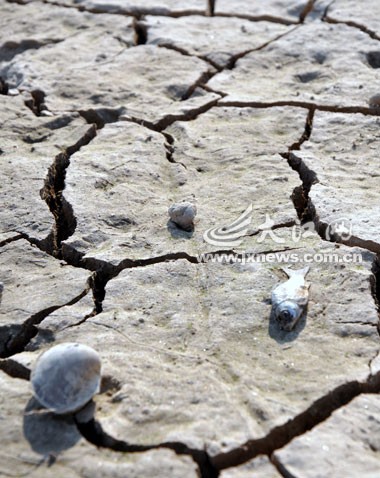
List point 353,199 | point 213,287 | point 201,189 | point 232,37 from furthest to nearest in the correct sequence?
point 232,37 < point 201,189 < point 353,199 < point 213,287

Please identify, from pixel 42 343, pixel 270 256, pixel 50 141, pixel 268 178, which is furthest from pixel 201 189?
pixel 42 343

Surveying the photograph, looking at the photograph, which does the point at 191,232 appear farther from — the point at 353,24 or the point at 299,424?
the point at 353,24

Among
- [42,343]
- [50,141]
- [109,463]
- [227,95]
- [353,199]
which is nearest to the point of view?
[109,463]

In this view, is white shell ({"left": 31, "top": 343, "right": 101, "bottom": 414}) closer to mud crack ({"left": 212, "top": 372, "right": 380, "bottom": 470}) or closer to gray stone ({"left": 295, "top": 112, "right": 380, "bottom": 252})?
mud crack ({"left": 212, "top": 372, "right": 380, "bottom": 470})

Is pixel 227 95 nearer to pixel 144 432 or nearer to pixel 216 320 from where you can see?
pixel 216 320

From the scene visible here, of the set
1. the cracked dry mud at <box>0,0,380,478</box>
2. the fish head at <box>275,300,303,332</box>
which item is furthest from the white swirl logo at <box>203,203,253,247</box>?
the fish head at <box>275,300,303,332</box>

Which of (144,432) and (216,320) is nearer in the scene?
(144,432)
